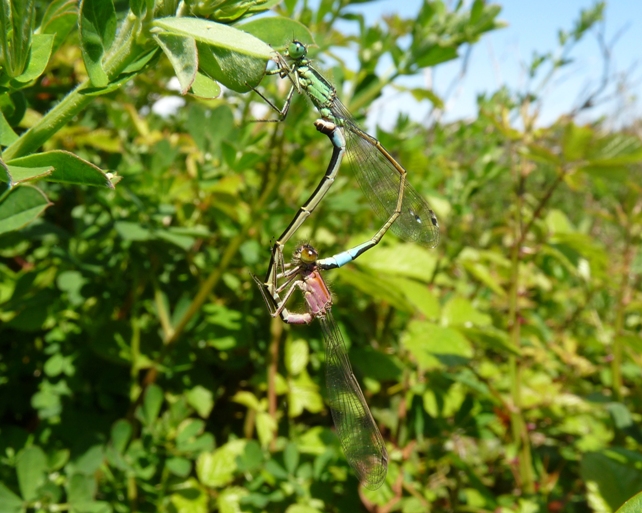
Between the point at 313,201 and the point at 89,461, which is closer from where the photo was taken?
the point at 313,201

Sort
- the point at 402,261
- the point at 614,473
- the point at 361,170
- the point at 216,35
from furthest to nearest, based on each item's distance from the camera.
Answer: the point at 402,261 → the point at 614,473 → the point at 361,170 → the point at 216,35

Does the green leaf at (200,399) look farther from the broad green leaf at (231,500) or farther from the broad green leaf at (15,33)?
the broad green leaf at (15,33)

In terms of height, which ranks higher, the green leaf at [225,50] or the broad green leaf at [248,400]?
the green leaf at [225,50]

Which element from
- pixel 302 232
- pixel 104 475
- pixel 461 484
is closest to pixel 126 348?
pixel 104 475

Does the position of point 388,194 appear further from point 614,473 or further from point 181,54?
point 614,473

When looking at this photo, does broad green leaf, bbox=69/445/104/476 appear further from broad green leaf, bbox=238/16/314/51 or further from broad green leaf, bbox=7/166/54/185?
broad green leaf, bbox=238/16/314/51

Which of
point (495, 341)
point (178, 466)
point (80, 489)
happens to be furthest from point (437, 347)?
point (80, 489)

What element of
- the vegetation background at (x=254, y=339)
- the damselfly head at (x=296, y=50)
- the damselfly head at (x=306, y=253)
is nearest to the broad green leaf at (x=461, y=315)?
the vegetation background at (x=254, y=339)
